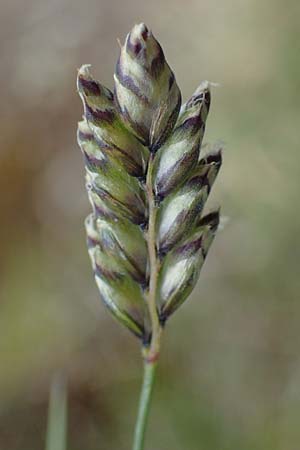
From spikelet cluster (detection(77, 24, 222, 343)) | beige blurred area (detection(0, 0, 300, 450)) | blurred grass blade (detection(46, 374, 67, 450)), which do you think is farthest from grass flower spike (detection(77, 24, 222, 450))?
beige blurred area (detection(0, 0, 300, 450))

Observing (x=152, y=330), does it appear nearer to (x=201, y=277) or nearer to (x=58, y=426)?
(x=58, y=426)

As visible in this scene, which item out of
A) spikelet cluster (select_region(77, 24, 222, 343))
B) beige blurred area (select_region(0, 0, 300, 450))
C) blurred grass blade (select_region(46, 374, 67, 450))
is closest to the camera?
spikelet cluster (select_region(77, 24, 222, 343))

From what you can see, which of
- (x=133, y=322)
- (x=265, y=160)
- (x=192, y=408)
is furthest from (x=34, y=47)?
(x=133, y=322)

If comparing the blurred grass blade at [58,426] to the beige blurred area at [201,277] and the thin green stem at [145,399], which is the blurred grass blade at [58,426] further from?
the beige blurred area at [201,277]

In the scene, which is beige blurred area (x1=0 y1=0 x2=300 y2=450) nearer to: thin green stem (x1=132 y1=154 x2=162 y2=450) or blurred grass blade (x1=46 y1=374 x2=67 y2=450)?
blurred grass blade (x1=46 y1=374 x2=67 y2=450)

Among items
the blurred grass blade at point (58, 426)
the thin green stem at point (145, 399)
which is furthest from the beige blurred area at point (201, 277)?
the thin green stem at point (145, 399)

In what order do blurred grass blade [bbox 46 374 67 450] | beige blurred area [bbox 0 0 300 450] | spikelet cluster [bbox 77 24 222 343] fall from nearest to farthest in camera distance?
spikelet cluster [bbox 77 24 222 343], blurred grass blade [bbox 46 374 67 450], beige blurred area [bbox 0 0 300 450]

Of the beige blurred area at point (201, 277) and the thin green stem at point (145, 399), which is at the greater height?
the beige blurred area at point (201, 277)

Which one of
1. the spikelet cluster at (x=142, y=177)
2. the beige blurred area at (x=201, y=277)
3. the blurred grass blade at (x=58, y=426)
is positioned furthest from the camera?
the beige blurred area at (x=201, y=277)

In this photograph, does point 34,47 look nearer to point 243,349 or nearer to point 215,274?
point 215,274
